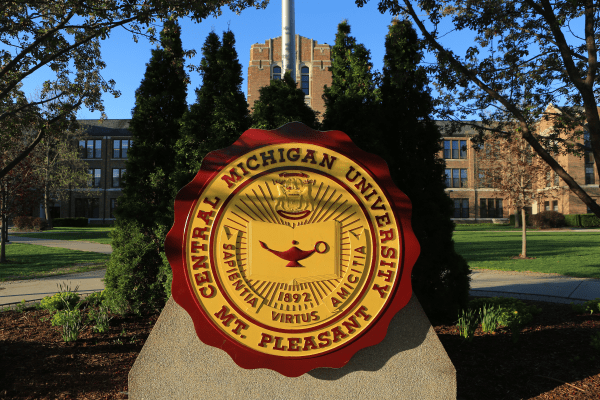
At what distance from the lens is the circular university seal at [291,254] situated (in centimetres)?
333

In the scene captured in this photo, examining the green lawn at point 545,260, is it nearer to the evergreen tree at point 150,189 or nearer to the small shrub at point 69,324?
the evergreen tree at point 150,189

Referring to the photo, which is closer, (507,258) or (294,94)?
(294,94)

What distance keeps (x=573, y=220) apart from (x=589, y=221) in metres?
1.28

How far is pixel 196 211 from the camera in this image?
3.45 m

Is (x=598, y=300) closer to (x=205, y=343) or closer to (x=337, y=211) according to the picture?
(x=337, y=211)

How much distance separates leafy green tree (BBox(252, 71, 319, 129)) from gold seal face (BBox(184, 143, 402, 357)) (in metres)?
1.43

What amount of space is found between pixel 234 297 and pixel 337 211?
1.12 metres

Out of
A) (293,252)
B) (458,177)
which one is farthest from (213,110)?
(458,177)

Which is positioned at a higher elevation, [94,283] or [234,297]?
[234,297]

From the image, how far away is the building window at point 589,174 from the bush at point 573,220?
21.4 feet

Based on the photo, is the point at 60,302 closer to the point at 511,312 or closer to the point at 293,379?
the point at 293,379

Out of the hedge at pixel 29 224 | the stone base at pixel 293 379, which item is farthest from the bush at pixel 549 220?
the hedge at pixel 29 224

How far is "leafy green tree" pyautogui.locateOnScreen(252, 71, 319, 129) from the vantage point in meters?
4.82

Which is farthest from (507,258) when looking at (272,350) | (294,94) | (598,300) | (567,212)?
(567,212)
